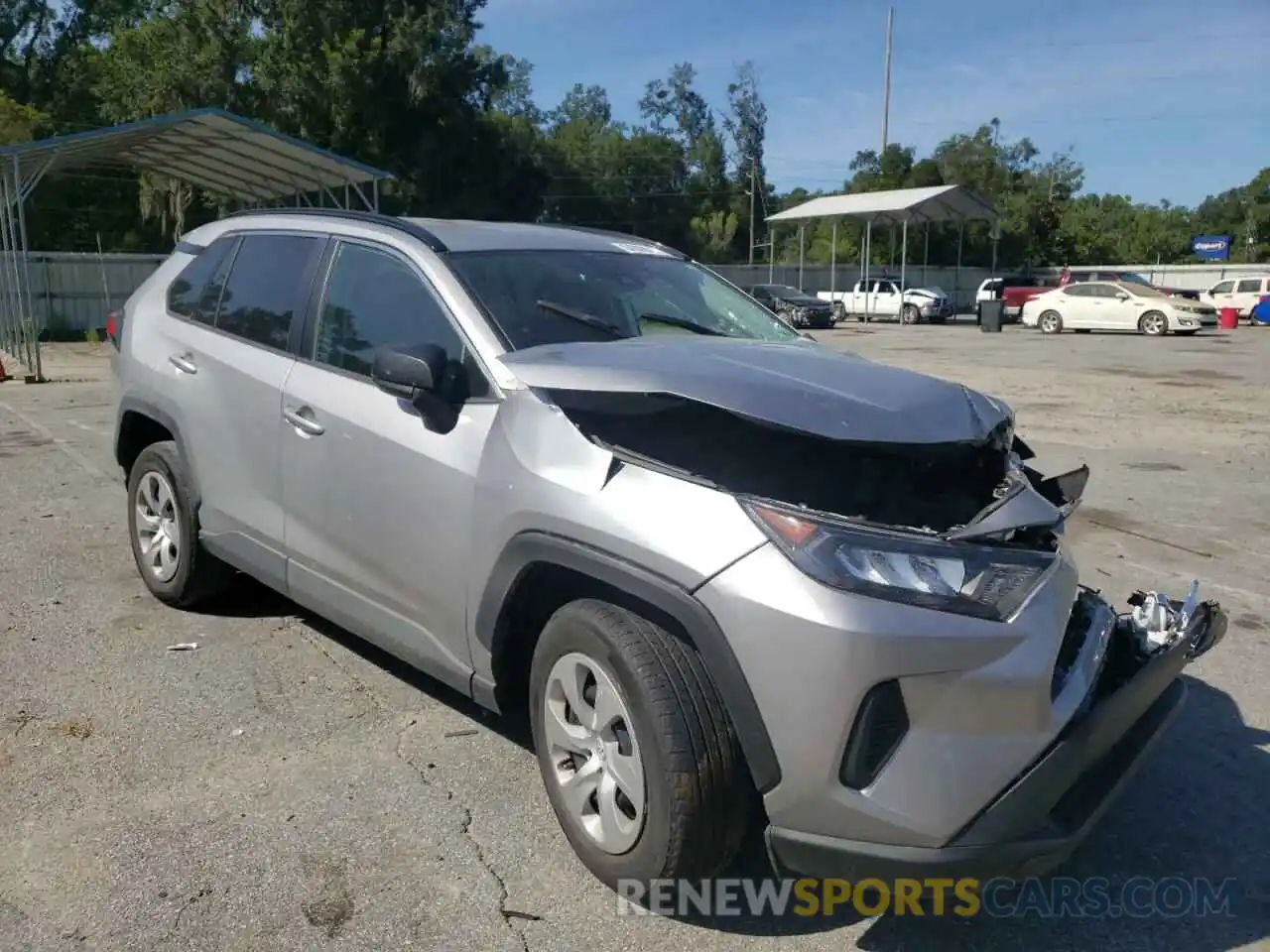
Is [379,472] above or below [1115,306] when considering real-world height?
below

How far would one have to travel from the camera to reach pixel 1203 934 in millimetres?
2793

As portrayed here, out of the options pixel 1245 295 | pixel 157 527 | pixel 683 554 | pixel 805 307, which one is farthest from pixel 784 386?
pixel 1245 295

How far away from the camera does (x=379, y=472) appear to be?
351 centimetres

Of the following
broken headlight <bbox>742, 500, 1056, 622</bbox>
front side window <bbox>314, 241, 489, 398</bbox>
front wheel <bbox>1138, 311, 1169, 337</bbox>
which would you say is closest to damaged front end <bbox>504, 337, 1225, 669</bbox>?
broken headlight <bbox>742, 500, 1056, 622</bbox>

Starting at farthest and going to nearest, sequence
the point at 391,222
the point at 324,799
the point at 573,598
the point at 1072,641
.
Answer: the point at 391,222
the point at 324,799
the point at 573,598
the point at 1072,641

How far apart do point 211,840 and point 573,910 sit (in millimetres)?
1124

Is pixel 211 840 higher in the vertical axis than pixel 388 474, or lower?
lower

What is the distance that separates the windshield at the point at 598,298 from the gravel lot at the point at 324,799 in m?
1.48

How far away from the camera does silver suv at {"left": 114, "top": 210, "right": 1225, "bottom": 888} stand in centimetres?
239

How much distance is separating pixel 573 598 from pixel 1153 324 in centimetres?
3159

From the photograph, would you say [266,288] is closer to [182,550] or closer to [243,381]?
[243,381]

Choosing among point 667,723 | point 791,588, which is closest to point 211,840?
point 667,723

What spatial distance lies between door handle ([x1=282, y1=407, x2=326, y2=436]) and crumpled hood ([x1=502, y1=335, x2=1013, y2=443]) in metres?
0.93

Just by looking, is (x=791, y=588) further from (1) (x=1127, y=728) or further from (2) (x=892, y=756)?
(1) (x=1127, y=728)
